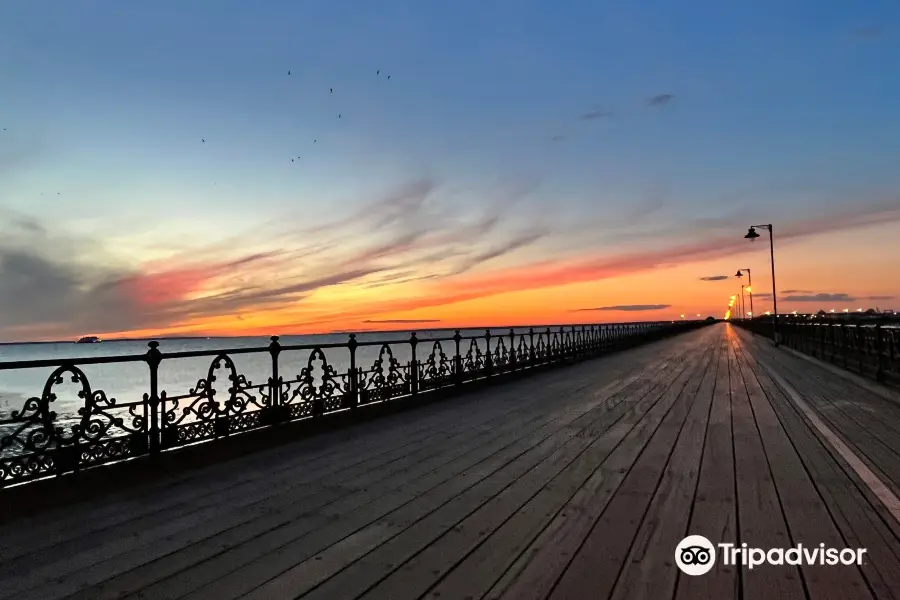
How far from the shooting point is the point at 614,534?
4043 millimetres

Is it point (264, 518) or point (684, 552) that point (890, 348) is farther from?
point (264, 518)

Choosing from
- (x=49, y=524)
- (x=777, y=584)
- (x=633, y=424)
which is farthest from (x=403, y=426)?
(x=777, y=584)

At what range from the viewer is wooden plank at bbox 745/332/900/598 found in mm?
3332

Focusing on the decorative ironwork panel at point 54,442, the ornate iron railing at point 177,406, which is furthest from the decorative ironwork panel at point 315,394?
the decorative ironwork panel at point 54,442

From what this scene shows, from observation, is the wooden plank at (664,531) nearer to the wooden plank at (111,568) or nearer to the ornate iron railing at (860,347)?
the wooden plank at (111,568)

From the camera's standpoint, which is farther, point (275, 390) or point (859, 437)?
point (275, 390)

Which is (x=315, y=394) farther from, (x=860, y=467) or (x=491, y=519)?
(x=860, y=467)

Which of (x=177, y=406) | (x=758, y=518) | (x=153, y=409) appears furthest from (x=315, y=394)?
(x=758, y=518)

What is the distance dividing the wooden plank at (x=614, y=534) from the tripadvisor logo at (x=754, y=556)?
0.53 ft

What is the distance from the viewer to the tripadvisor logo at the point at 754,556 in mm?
3533

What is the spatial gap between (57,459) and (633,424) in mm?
6907

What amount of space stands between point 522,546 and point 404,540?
0.78m

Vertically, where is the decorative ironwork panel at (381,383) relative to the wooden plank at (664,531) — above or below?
above

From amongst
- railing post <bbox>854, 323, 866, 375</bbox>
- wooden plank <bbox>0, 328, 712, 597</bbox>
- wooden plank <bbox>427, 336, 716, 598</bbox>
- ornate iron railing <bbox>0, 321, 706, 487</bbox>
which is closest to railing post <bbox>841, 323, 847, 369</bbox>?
railing post <bbox>854, 323, 866, 375</bbox>
